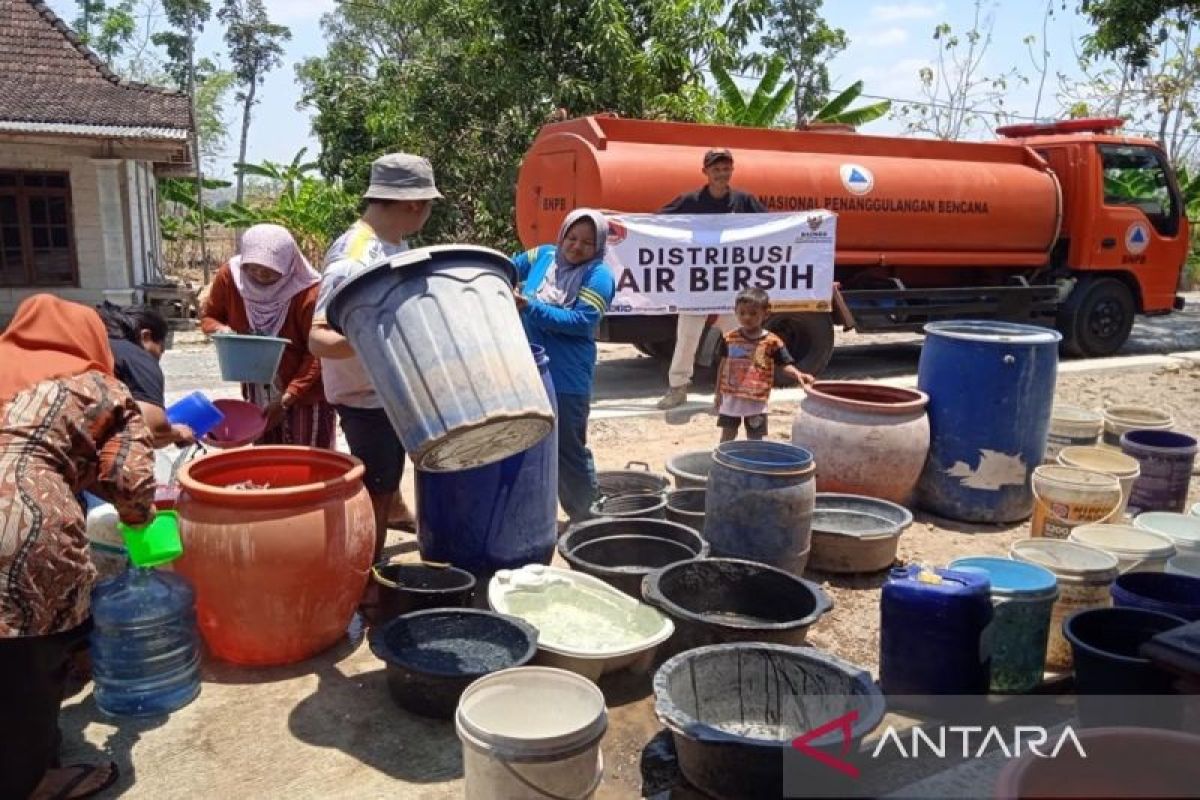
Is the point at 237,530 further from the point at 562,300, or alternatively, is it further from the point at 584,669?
the point at 562,300

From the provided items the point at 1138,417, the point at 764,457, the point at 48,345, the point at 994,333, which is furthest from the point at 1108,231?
the point at 48,345

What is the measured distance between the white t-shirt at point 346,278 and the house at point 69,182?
27.8 feet

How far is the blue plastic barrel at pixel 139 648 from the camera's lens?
10.3ft

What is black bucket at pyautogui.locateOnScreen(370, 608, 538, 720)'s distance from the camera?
3.04 metres

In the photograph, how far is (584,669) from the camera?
3195 millimetres

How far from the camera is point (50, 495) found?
2.45 m

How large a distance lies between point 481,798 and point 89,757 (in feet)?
4.46

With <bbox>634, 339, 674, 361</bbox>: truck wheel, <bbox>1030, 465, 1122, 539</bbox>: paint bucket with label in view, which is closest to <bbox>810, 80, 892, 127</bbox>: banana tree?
<bbox>634, 339, 674, 361</bbox>: truck wheel

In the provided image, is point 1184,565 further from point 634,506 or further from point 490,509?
point 490,509

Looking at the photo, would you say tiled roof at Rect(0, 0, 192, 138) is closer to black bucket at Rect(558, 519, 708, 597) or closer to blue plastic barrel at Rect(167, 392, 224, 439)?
blue plastic barrel at Rect(167, 392, 224, 439)

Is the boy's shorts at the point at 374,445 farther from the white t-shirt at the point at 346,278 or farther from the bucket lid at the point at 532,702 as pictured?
the bucket lid at the point at 532,702

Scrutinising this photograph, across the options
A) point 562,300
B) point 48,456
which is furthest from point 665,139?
point 48,456

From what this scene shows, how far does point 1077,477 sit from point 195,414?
4.12 m

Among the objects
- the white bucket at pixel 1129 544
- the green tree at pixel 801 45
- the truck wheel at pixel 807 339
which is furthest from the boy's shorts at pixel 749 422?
the green tree at pixel 801 45
